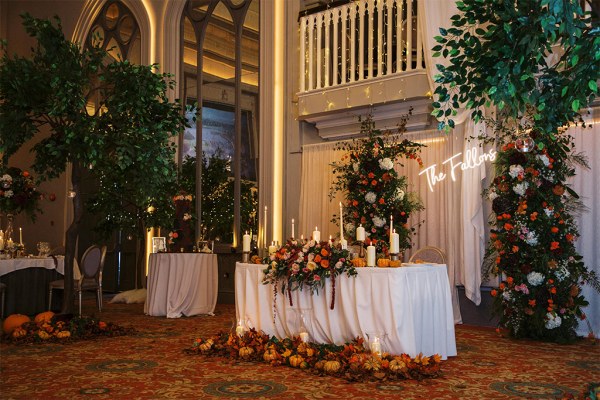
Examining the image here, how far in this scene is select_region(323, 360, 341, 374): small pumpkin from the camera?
467 cm

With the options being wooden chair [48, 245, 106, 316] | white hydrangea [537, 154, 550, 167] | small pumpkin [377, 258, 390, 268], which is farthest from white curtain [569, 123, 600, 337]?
wooden chair [48, 245, 106, 316]

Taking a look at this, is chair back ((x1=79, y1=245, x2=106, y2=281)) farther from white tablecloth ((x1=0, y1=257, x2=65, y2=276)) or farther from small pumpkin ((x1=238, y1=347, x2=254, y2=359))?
small pumpkin ((x1=238, y1=347, x2=254, y2=359))

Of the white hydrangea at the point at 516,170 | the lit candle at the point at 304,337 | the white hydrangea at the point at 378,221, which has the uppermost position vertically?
the white hydrangea at the point at 516,170

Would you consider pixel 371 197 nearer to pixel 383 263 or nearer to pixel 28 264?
pixel 383 263

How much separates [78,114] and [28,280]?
339 centimetres

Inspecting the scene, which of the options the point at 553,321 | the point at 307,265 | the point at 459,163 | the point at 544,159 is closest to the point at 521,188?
the point at 544,159

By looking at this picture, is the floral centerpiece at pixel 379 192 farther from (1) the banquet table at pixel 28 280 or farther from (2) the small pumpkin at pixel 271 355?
(1) the banquet table at pixel 28 280

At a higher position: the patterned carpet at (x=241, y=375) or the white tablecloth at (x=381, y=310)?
the white tablecloth at (x=381, y=310)

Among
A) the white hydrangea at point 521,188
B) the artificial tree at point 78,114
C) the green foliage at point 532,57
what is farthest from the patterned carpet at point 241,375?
the green foliage at point 532,57

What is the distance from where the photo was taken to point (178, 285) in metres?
8.66

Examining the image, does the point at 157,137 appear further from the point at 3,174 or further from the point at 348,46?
the point at 348,46

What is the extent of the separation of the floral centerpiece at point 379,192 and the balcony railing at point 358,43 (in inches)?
37.4

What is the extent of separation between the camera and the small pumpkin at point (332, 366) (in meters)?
4.67

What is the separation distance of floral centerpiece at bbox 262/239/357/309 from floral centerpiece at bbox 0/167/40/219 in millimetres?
4131
